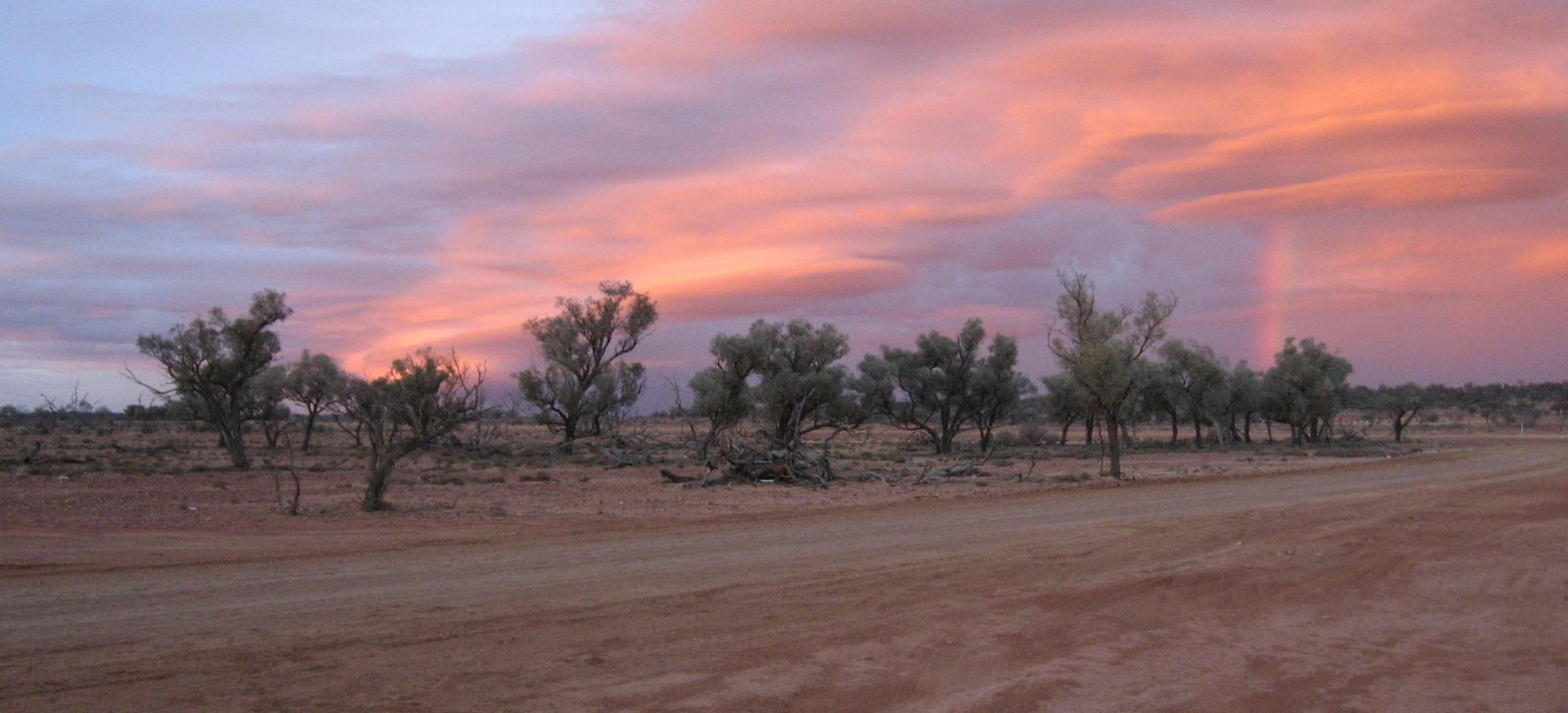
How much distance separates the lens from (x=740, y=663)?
9.20 m

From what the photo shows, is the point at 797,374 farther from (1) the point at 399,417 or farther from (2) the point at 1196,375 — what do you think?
(2) the point at 1196,375

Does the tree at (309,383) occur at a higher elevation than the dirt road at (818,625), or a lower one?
higher

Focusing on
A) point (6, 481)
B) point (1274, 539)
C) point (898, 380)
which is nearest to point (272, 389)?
point (6, 481)

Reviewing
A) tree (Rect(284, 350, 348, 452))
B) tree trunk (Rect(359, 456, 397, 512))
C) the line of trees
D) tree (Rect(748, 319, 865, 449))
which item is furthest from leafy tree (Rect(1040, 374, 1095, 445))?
tree trunk (Rect(359, 456, 397, 512))

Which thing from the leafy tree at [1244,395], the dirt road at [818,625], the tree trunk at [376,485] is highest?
the leafy tree at [1244,395]

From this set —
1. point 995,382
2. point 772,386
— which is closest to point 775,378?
point 772,386

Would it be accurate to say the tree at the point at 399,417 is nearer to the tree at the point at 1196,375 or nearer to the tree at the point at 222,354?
the tree at the point at 222,354

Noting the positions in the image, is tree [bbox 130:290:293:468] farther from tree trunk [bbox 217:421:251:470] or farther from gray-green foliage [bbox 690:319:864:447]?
gray-green foliage [bbox 690:319:864:447]

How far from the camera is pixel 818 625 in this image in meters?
10.8

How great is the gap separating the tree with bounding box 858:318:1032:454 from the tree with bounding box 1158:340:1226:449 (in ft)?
54.0

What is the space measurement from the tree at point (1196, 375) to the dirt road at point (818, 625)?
56.4 meters

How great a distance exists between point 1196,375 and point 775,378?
37464 millimetres

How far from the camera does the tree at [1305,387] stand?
2864 inches

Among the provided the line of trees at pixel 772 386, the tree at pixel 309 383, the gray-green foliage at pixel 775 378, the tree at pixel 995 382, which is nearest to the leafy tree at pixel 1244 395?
the line of trees at pixel 772 386
